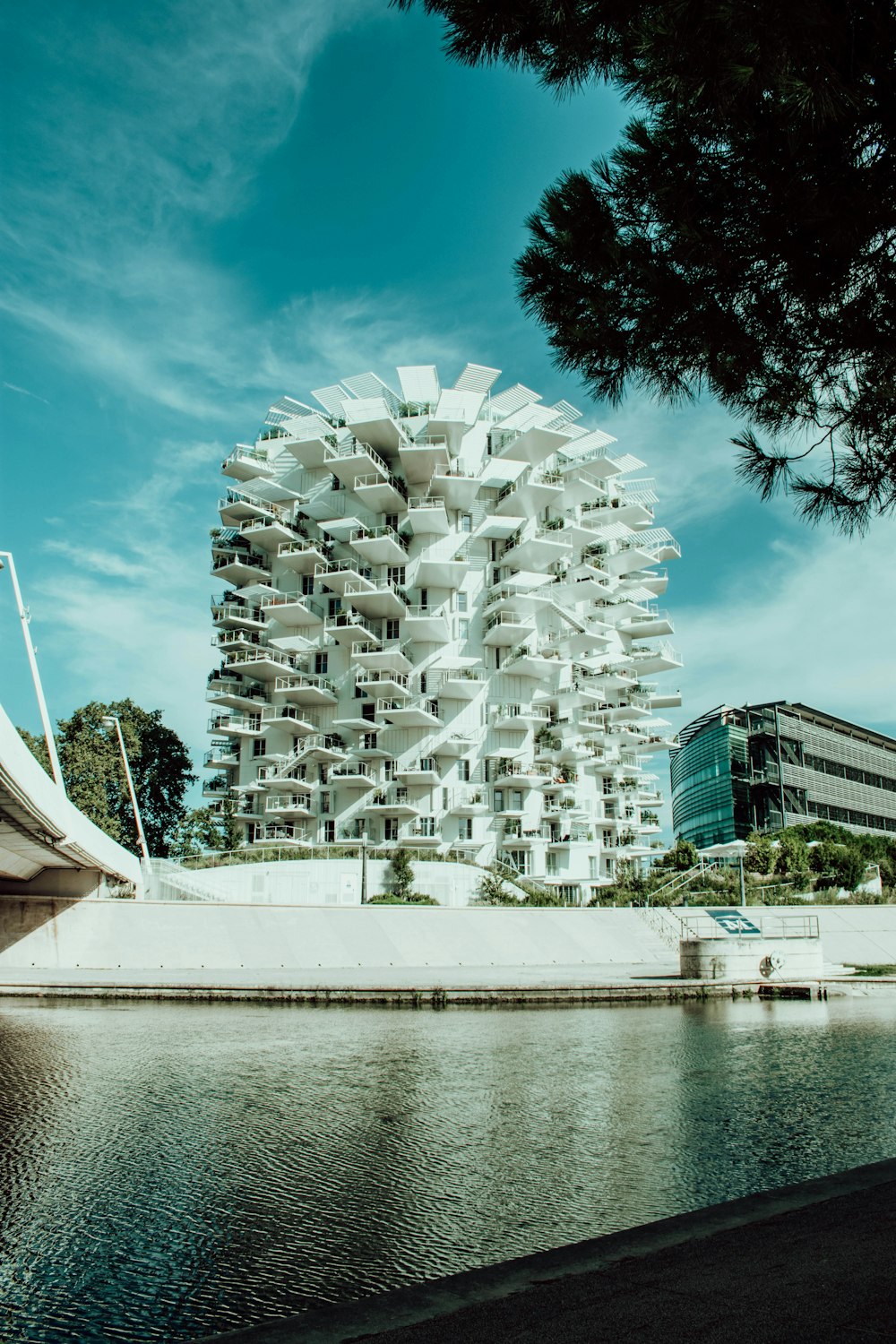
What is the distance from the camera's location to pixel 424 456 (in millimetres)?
54219

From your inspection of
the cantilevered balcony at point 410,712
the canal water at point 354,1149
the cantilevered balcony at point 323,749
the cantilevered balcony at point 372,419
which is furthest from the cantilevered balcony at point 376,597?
the canal water at point 354,1149

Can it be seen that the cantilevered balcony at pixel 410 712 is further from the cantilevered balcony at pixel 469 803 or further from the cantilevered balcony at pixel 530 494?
the cantilevered balcony at pixel 530 494

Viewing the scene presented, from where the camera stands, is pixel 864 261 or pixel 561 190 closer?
pixel 864 261

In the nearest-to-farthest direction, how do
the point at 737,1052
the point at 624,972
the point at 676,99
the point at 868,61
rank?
the point at 868,61, the point at 676,99, the point at 737,1052, the point at 624,972

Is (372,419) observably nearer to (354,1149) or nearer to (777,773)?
(777,773)

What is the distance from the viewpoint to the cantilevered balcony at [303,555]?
183 feet

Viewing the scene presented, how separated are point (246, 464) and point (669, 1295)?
5819cm

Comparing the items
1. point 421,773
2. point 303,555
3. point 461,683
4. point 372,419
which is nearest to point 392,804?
point 421,773

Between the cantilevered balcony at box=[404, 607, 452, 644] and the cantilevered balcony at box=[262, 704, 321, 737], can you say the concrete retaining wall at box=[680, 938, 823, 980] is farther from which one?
the cantilevered balcony at box=[262, 704, 321, 737]

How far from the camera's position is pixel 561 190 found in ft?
27.2

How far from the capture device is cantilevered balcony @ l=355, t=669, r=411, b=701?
170 feet

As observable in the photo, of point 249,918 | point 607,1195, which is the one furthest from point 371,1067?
point 249,918

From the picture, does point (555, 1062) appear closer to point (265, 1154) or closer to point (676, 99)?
point (265, 1154)

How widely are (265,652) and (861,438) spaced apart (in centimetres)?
4911
